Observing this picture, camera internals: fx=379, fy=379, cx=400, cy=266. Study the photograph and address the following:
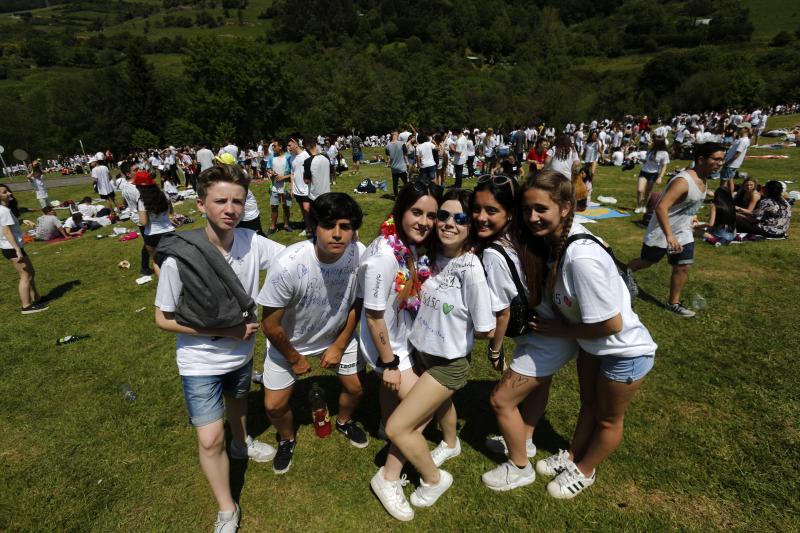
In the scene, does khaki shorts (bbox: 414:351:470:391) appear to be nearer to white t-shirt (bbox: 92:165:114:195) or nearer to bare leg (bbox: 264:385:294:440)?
bare leg (bbox: 264:385:294:440)

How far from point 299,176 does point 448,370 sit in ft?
24.2

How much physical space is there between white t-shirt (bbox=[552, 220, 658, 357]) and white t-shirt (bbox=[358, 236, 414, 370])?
1112 mm

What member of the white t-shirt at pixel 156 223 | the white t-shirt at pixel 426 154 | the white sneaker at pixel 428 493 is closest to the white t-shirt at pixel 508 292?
the white sneaker at pixel 428 493

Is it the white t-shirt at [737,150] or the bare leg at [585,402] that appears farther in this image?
the white t-shirt at [737,150]

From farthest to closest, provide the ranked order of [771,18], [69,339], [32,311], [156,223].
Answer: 1. [771,18]
2. [32,311]
3. [156,223]
4. [69,339]

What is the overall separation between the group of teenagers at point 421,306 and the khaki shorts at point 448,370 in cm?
1

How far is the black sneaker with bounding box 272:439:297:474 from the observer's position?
349cm

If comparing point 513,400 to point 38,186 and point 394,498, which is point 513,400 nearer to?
point 394,498

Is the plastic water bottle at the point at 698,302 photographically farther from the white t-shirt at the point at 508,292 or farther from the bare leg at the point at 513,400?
the white t-shirt at the point at 508,292

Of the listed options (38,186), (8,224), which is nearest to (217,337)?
(8,224)

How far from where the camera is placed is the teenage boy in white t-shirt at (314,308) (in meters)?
2.73

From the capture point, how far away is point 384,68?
271 feet

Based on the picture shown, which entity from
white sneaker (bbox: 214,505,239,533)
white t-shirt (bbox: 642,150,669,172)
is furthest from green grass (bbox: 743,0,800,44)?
white sneaker (bbox: 214,505,239,533)

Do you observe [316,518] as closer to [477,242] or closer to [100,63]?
[477,242]
